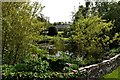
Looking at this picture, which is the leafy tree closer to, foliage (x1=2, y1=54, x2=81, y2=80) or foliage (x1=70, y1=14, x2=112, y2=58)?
foliage (x1=70, y1=14, x2=112, y2=58)

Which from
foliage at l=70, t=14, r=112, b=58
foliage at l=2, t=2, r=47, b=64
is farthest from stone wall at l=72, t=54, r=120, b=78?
foliage at l=2, t=2, r=47, b=64

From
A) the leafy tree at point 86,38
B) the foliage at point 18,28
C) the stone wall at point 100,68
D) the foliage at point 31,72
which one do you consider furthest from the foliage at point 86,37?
the foliage at point 31,72

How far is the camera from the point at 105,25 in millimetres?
8078

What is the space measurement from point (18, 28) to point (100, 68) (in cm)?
235

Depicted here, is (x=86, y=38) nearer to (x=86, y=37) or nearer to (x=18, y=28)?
(x=86, y=37)

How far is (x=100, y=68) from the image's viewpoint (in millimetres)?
7078

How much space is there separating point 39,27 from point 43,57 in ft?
2.61

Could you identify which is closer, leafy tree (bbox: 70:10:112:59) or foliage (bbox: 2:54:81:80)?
foliage (bbox: 2:54:81:80)

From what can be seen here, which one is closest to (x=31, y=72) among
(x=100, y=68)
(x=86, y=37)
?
(x=100, y=68)

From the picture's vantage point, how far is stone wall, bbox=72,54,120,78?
19.0ft

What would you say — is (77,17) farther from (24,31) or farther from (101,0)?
(101,0)

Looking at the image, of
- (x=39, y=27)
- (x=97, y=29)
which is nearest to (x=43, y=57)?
(x=39, y=27)

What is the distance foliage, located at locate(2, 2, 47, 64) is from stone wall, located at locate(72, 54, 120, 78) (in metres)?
1.29

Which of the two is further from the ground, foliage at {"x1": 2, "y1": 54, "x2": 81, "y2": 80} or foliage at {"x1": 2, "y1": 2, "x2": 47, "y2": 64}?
foliage at {"x1": 2, "y1": 2, "x2": 47, "y2": 64}
